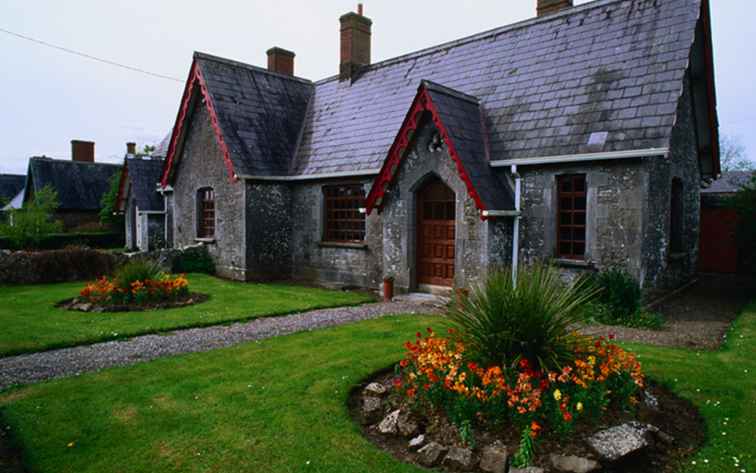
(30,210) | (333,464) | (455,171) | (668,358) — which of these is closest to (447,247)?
(455,171)

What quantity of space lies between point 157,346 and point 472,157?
8137mm

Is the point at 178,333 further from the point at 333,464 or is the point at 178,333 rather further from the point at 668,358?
the point at 668,358

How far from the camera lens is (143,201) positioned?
26.5 meters

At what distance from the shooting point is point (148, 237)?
2631 cm

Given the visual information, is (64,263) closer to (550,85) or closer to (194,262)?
(194,262)

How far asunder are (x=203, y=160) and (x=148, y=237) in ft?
30.1

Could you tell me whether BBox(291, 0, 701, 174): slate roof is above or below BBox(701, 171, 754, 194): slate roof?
above

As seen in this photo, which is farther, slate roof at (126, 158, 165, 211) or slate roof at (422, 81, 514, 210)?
slate roof at (126, 158, 165, 211)

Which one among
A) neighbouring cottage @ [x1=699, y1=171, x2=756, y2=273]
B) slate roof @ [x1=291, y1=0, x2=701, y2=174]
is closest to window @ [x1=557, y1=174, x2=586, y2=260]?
slate roof @ [x1=291, y1=0, x2=701, y2=174]

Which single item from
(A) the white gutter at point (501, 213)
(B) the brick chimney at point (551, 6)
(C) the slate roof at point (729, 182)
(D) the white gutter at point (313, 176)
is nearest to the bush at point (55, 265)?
(D) the white gutter at point (313, 176)

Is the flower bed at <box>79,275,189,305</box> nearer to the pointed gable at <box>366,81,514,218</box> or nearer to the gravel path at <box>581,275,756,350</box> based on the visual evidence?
the pointed gable at <box>366,81,514,218</box>

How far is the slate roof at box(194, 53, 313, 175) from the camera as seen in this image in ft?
58.1

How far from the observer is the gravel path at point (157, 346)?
7.70m

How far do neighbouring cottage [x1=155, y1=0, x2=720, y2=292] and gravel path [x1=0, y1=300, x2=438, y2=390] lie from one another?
322 centimetres
